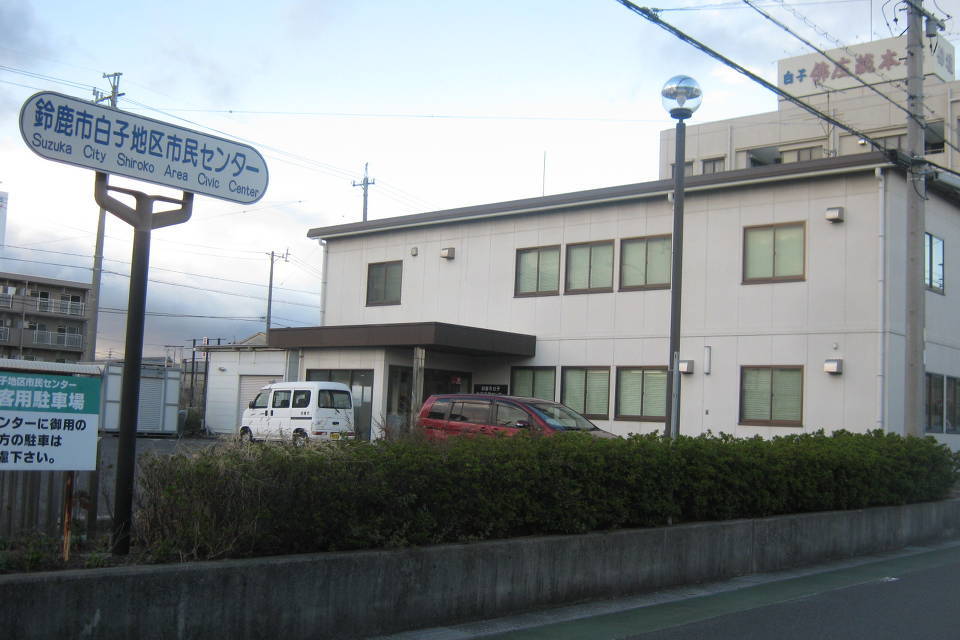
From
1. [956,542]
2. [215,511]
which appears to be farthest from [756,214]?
[215,511]

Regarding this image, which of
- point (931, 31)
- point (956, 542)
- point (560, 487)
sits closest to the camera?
point (560, 487)

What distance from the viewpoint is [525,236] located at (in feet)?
81.4

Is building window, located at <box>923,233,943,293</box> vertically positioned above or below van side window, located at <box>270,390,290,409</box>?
above

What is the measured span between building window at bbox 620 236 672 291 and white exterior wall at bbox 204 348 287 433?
13049mm

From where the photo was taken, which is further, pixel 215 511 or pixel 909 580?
pixel 909 580

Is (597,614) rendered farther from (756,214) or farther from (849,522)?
(756,214)

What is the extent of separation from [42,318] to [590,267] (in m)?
59.8

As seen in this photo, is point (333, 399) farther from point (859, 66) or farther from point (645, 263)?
point (859, 66)

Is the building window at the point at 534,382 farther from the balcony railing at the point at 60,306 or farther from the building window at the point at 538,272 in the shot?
the balcony railing at the point at 60,306

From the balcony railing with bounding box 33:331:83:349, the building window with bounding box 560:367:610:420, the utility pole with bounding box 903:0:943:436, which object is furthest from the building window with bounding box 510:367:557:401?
the balcony railing with bounding box 33:331:83:349

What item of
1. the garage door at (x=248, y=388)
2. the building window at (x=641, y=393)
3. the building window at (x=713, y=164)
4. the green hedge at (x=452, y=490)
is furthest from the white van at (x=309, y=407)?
the building window at (x=713, y=164)

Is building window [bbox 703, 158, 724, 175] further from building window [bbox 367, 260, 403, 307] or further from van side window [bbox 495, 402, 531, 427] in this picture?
van side window [bbox 495, 402, 531, 427]

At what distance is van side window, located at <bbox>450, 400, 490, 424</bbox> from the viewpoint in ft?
54.9

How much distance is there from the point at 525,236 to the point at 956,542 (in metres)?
13.5
